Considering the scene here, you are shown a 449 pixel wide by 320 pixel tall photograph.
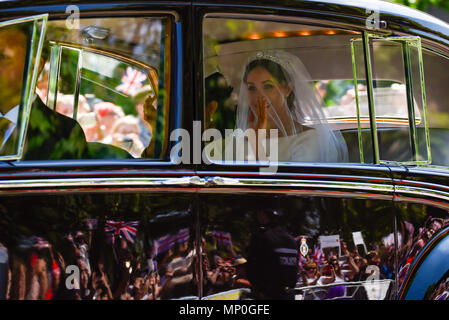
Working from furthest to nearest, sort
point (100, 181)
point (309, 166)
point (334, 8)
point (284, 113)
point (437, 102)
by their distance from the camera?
point (437, 102) → point (284, 113) → point (334, 8) → point (309, 166) → point (100, 181)

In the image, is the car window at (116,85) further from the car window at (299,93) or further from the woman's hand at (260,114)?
the woman's hand at (260,114)

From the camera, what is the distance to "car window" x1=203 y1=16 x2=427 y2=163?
9.87 feet

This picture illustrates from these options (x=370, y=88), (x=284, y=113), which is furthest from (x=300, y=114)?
(x=370, y=88)

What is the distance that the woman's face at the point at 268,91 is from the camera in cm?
319

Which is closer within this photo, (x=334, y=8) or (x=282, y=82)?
(x=334, y=8)

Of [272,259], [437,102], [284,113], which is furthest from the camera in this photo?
[437,102]

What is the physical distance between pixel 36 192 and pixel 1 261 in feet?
0.99

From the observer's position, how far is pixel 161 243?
8.91ft

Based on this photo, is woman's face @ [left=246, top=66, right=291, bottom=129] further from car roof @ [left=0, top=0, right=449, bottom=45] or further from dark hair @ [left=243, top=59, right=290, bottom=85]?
car roof @ [left=0, top=0, right=449, bottom=45]

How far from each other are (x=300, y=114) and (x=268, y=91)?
0.21m

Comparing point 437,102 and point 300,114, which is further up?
point 437,102

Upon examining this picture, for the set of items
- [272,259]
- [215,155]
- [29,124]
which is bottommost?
[272,259]

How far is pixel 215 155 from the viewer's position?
2.89 meters

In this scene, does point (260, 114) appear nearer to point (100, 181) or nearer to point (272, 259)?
point (272, 259)
